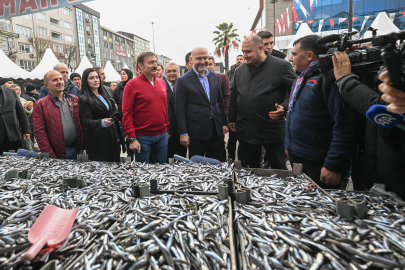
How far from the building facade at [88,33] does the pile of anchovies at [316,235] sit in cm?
7358

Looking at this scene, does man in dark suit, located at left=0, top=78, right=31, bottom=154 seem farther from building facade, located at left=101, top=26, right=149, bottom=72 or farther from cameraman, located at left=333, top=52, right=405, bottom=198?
building facade, located at left=101, top=26, right=149, bottom=72

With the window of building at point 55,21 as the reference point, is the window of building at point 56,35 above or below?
below

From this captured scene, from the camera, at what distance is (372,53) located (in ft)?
8.00

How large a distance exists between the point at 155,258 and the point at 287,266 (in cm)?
73

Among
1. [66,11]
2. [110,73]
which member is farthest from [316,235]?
[66,11]

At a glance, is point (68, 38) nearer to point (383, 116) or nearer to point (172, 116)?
point (172, 116)

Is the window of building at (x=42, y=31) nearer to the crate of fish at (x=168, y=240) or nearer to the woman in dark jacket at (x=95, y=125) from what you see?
the woman in dark jacket at (x=95, y=125)

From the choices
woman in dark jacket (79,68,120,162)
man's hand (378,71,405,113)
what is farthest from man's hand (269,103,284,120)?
woman in dark jacket (79,68,120,162)

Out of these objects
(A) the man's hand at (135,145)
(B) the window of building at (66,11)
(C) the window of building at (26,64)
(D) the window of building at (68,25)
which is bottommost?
(A) the man's hand at (135,145)

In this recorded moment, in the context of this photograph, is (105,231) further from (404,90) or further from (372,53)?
(372,53)

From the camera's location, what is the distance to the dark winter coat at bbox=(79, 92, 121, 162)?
4.88 m

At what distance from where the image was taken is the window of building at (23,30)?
4534cm

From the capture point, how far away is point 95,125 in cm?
482

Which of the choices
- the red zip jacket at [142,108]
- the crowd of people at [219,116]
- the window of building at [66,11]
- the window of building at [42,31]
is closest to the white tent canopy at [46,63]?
the crowd of people at [219,116]
